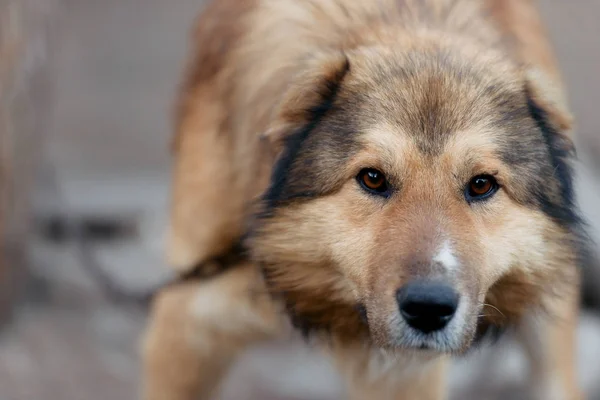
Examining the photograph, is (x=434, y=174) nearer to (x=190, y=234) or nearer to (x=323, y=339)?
(x=323, y=339)

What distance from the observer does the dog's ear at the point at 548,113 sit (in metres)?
3.27

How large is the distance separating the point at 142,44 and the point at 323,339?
510 centimetres

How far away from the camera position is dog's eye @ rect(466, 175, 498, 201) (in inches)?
120

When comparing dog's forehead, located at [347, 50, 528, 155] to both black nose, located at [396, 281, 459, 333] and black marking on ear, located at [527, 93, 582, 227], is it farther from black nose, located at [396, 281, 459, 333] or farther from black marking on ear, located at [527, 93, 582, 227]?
black nose, located at [396, 281, 459, 333]

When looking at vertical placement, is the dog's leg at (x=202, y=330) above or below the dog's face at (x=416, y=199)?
below

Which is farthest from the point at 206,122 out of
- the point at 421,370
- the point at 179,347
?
the point at 421,370

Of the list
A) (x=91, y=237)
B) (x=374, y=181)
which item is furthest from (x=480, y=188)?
(x=91, y=237)

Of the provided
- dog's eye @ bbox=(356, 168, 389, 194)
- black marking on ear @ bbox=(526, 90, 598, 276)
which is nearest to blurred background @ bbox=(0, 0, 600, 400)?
black marking on ear @ bbox=(526, 90, 598, 276)

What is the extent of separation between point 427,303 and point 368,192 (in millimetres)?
410

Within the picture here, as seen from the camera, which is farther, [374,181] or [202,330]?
[202,330]

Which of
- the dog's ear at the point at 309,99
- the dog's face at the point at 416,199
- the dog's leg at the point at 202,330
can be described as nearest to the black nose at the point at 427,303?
the dog's face at the point at 416,199

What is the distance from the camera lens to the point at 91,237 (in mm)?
6375

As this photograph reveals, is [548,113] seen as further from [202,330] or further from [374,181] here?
[202,330]

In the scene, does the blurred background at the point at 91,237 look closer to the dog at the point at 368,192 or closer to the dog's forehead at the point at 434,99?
the dog at the point at 368,192
